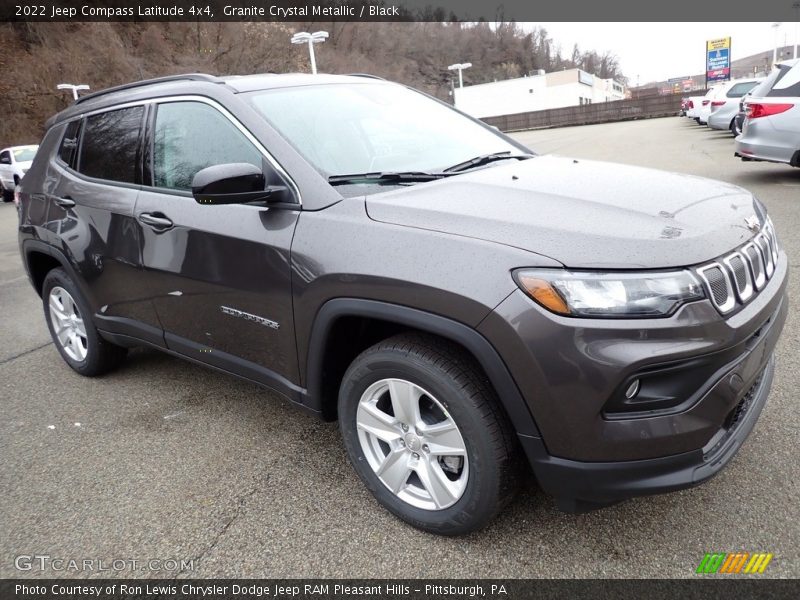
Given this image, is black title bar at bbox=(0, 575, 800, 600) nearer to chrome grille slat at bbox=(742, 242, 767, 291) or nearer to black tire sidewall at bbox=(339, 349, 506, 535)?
black tire sidewall at bbox=(339, 349, 506, 535)

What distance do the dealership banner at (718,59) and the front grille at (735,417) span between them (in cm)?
5187

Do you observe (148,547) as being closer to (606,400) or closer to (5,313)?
(606,400)

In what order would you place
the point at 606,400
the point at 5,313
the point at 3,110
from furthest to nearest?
the point at 3,110
the point at 5,313
the point at 606,400

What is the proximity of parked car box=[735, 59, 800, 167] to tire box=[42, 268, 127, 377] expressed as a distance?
27.8 feet

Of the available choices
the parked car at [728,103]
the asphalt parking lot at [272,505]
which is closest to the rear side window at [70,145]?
the asphalt parking lot at [272,505]

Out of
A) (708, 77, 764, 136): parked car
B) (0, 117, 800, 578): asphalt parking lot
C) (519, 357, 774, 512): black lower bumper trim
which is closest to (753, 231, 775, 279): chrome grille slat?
(519, 357, 774, 512): black lower bumper trim

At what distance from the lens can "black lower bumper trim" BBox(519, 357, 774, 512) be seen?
1914mm

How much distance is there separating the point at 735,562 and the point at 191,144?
2904mm

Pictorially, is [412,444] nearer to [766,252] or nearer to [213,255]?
[213,255]

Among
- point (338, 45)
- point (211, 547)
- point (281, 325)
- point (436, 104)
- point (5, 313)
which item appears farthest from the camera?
point (338, 45)

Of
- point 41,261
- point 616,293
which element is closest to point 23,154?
point 41,261

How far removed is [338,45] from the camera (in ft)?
Answer: 273

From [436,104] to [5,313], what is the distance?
5.02 meters

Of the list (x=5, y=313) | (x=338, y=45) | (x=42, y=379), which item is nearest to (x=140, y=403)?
(x=42, y=379)
